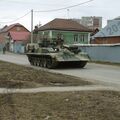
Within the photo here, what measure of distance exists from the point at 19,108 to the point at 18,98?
170 centimetres

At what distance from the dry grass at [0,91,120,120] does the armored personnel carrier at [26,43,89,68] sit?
639 inches

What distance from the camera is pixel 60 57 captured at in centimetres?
2947

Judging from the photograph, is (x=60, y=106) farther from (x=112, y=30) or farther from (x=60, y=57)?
(x=112, y=30)

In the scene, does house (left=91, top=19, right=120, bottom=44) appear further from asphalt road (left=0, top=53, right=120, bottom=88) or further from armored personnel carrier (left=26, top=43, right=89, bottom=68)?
asphalt road (left=0, top=53, right=120, bottom=88)

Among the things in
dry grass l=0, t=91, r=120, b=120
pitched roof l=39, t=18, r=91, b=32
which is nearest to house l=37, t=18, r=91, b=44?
pitched roof l=39, t=18, r=91, b=32

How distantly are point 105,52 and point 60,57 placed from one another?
39.8 feet

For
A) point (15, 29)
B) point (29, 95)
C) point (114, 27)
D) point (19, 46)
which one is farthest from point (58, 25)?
point (29, 95)

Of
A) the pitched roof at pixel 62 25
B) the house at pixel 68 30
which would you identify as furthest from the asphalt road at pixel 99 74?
the pitched roof at pixel 62 25

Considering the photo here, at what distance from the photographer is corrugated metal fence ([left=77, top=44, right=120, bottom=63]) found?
3875 cm

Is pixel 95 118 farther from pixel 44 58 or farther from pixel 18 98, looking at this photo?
pixel 44 58

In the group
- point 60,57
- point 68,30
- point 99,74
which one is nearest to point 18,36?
point 68,30

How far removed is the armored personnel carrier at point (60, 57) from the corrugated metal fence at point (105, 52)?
26.3ft

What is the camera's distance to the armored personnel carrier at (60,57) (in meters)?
29.5

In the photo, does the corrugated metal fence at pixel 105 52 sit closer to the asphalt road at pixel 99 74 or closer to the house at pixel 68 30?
the asphalt road at pixel 99 74
